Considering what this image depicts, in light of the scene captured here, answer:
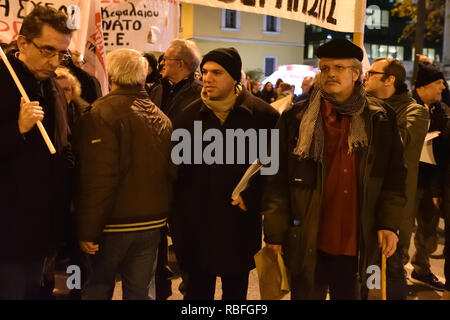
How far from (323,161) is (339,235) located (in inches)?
18.5

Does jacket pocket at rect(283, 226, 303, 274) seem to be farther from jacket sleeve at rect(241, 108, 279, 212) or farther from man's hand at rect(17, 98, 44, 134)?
man's hand at rect(17, 98, 44, 134)

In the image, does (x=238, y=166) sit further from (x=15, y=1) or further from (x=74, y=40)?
(x=15, y=1)

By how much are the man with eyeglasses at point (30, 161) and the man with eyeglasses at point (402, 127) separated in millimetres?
2613

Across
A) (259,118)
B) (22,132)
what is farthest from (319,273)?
(22,132)

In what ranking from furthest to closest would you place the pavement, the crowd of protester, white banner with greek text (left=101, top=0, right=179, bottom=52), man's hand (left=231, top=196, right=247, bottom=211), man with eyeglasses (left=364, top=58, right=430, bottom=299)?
white banner with greek text (left=101, top=0, right=179, bottom=52)
the pavement
man with eyeglasses (left=364, top=58, right=430, bottom=299)
man's hand (left=231, top=196, right=247, bottom=211)
the crowd of protester

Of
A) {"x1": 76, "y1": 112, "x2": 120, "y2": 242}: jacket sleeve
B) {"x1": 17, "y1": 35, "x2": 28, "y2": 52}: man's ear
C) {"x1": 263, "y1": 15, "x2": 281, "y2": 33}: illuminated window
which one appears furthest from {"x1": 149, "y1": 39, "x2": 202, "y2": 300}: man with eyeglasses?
{"x1": 263, "y1": 15, "x2": 281, "y2": 33}: illuminated window

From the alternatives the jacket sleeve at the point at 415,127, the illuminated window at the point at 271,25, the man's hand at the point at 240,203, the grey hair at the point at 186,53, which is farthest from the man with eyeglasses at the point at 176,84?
the illuminated window at the point at 271,25

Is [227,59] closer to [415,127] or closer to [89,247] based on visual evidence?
[89,247]

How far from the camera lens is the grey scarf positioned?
10.7 feet

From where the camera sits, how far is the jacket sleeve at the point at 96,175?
3377 mm

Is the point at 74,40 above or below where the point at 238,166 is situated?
above

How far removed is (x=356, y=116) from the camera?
3.33 m

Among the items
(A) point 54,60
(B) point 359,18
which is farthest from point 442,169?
(A) point 54,60

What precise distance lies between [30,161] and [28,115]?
0.28 metres
